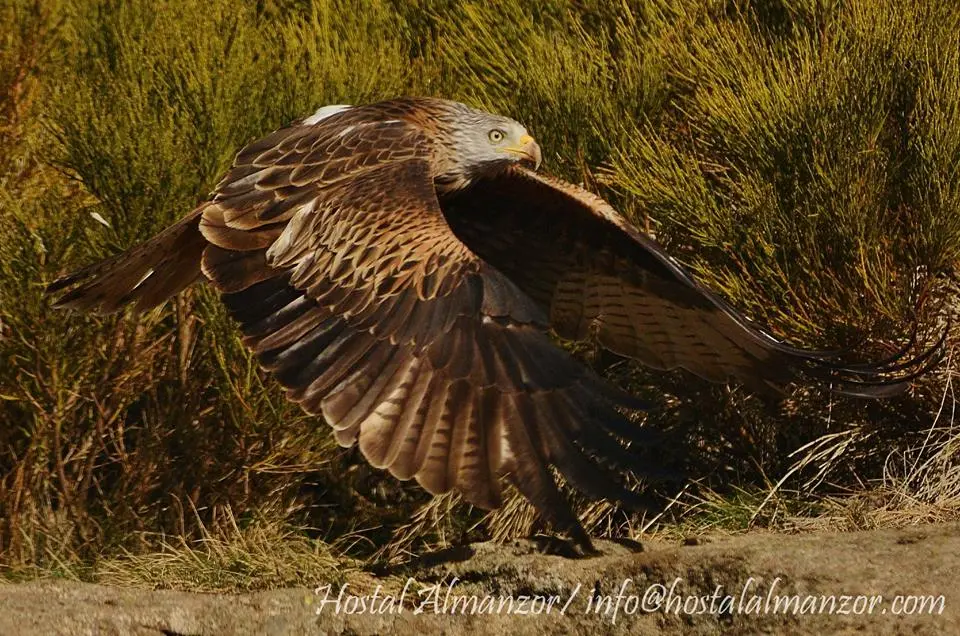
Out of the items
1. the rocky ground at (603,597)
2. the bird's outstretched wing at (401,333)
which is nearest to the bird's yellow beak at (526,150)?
the bird's outstretched wing at (401,333)

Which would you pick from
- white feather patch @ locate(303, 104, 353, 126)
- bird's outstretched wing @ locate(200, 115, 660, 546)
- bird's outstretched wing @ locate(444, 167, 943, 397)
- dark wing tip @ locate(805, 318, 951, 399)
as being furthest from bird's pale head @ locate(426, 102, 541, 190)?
dark wing tip @ locate(805, 318, 951, 399)

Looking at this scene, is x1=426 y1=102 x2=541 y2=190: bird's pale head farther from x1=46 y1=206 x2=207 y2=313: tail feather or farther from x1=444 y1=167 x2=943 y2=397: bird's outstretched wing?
x1=46 y1=206 x2=207 y2=313: tail feather

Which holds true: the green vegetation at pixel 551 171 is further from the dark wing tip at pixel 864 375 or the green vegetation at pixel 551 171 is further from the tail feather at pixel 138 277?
the tail feather at pixel 138 277

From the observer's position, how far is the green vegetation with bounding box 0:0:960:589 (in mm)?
6617

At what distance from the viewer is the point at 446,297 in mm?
4871

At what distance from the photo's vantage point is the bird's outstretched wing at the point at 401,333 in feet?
14.5

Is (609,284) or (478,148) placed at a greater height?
(478,148)

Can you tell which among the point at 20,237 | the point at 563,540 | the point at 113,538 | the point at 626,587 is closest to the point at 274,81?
the point at 20,237

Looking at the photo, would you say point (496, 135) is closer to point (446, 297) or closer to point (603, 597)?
point (446, 297)

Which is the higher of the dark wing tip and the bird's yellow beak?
the bird's yellow beak

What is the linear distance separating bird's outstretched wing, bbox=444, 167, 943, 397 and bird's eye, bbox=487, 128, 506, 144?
0.59ft

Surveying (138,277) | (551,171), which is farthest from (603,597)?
(551,171)

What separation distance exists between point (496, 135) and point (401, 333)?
1.60 m

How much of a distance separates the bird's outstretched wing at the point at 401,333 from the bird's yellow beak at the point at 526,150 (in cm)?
52
